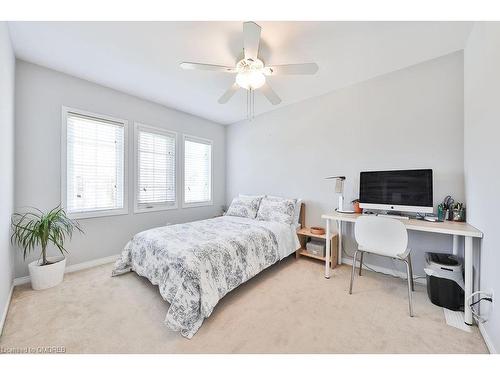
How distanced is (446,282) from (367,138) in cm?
170

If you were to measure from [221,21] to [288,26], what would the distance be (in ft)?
1.80

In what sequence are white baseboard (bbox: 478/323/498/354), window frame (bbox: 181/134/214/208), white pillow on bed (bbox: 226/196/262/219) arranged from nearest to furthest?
white baseboard (bbox: 478/323/498/354), white pillow on bed (bbox: 226/196/262/219), window frame (bbox: 181/134/214/208)

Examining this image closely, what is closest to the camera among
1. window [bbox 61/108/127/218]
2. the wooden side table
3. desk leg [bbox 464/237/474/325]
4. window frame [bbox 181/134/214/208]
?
desk leg [bbox 464/237/474/325]

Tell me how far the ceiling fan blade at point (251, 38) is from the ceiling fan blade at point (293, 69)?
0.21m

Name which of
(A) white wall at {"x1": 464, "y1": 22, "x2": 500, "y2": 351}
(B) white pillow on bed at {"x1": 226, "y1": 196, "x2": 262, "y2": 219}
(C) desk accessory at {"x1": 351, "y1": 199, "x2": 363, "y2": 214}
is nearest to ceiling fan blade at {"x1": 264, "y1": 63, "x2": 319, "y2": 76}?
(A) white wall at {"x1": 464, "y1": 22, "x2": 500, "y2": 351}

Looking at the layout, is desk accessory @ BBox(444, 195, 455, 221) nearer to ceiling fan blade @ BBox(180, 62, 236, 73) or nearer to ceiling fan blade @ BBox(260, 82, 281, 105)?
ceiling fan blade @ BBox(260, 82, 281, 105)

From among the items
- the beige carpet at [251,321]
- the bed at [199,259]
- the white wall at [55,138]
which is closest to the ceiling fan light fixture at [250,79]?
the white wall at [55,138]

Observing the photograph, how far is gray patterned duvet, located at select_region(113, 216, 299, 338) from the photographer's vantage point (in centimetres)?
155

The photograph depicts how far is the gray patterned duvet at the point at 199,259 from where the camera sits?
1554mm

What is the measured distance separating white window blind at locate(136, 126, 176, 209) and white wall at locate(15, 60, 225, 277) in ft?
0.48

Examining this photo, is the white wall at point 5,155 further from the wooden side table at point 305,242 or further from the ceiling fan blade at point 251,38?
the wooden side table at point 305,242
